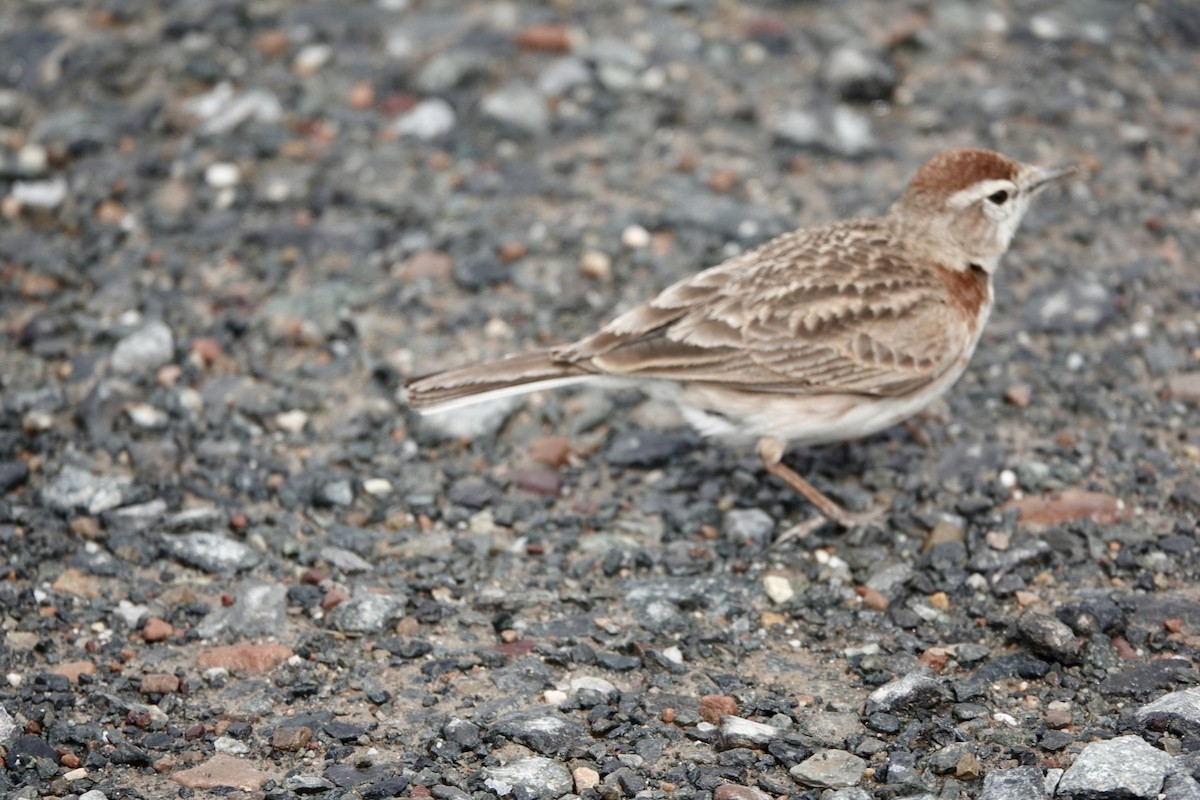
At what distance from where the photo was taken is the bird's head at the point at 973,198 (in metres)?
6.84

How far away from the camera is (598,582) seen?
6.23m

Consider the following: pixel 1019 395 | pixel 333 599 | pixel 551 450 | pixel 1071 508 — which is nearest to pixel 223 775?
pixel 333 599

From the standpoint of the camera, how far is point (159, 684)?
17.6 ft

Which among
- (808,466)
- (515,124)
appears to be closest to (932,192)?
(808,466)

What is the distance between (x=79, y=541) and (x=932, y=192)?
13.8ft

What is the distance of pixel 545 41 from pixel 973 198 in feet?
11.8

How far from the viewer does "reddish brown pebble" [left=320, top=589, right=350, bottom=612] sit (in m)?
5.92

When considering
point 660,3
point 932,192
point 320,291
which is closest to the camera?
point 932,192

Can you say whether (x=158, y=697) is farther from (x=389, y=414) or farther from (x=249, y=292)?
(x=249, y=292)

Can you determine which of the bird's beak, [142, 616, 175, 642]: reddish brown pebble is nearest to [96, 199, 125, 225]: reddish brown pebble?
[142, 616, 175, 642]: reddish brown pebble

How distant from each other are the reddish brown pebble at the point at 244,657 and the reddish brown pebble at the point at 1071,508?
3.30 meters

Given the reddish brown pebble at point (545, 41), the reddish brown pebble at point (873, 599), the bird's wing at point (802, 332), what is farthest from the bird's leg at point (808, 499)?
the reddish brown pebble at point (545, 41)

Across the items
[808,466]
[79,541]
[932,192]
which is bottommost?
[808,466]

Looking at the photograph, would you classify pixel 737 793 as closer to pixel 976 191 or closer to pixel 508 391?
pixel 508 391
